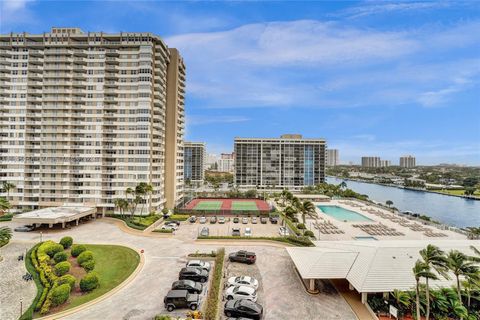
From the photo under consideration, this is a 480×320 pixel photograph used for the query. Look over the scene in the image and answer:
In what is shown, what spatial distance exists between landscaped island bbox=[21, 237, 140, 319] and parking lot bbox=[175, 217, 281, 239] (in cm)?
1226

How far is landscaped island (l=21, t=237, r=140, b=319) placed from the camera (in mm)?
21219

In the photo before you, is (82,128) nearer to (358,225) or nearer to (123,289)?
(123,289)

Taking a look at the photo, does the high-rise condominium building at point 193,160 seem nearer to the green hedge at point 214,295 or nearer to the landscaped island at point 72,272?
the landscaped island at point 72,272

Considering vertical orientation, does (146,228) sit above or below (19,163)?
below

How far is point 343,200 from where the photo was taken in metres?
92.7

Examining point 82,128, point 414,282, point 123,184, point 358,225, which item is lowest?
point 358,225

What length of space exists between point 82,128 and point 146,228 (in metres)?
30.8

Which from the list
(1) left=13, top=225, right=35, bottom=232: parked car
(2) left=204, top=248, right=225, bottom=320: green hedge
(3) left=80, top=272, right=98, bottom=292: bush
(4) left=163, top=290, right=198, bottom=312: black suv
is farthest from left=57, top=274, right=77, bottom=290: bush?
(1) left=13, top=225, right=35, bottom=232: parked car

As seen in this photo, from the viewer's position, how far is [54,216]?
4491 cm

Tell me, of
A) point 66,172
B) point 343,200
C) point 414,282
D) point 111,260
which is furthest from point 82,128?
point 343,200

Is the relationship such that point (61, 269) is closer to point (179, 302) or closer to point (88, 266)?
point (88, 266)

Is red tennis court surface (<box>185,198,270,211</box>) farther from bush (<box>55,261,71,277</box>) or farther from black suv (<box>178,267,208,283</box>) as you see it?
black suv (<box>178,267,208,283</box>)

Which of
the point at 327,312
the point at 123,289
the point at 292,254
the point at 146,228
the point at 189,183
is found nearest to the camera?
the point at 327,312

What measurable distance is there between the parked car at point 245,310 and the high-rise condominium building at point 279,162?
109m
